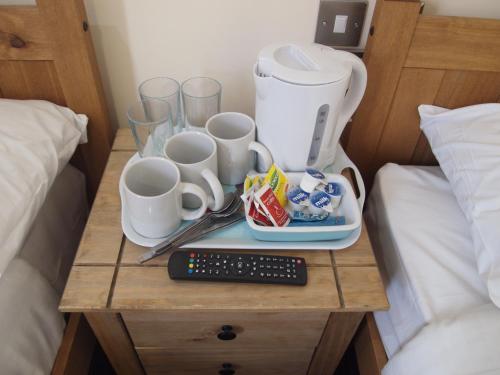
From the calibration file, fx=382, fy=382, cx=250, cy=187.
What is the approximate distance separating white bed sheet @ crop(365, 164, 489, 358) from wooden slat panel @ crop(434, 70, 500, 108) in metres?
0.16

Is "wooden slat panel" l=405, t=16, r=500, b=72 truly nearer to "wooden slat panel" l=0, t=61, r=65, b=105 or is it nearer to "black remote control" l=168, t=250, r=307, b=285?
"black remote control" l=168, t=250, r=307, b=285

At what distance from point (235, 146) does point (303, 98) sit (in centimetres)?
16

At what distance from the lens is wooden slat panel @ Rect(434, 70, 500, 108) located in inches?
31.6

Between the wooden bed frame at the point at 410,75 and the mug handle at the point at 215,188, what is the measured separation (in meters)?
0.40

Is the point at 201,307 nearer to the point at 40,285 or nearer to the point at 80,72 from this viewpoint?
the point at 40,285

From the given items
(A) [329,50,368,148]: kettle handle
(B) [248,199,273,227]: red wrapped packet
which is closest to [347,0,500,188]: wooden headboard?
(A) [329,50,368,148]: kettle handle

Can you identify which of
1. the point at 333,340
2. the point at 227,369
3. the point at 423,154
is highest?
the point at 423,154

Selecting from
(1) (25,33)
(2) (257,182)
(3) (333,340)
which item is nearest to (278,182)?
(2) (257,182)

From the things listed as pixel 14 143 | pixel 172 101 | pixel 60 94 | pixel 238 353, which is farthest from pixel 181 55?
pixel 238 353

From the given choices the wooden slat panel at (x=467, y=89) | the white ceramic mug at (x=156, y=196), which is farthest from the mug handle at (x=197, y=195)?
the wooden slat panel at (x=467, y=89)

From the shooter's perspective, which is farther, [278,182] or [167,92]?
[167,92]

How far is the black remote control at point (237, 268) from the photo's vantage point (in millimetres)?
618

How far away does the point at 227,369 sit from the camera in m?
0.85

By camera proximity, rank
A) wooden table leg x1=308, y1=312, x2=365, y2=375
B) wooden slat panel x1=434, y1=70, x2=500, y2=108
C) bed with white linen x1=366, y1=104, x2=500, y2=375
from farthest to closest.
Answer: wooden slat panel x1=434, y1=70, x2=500, y2=108
wooden table leg x1=308, y1=312, x2=365, y2=375
bed with white linen x1=366, y1=104, x2=500, y2=375
